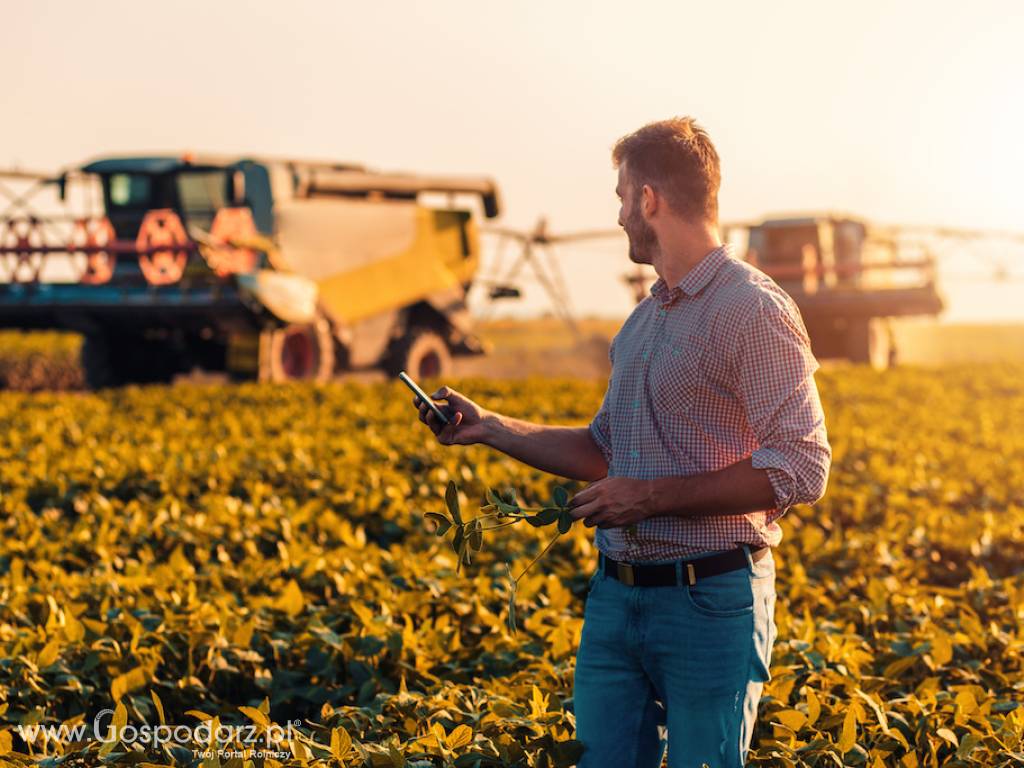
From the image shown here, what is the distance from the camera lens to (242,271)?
56.4 feet

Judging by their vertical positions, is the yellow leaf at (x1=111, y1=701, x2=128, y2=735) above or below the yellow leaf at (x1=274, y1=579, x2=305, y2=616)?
above

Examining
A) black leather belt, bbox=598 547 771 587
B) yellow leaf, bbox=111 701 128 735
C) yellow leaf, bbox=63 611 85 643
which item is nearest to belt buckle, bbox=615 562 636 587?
black leather belt, bbox=598 547 771 587

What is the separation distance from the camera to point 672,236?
3.27 m

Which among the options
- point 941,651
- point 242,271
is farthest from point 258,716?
point 242,271

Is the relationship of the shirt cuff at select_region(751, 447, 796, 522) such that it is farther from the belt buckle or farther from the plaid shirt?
the belt buckle

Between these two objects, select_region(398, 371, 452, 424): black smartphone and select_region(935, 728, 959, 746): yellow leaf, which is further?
select_region(935, 728, 959, 746): yellow leaf

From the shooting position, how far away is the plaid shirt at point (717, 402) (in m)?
3.05

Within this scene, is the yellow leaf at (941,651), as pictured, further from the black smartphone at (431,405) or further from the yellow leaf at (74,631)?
the yellow leaf at (74,631)

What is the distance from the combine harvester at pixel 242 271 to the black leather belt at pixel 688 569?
1362cm

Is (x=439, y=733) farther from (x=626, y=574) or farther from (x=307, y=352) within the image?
(x=307, y=352)

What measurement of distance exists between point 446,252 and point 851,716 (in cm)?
1843

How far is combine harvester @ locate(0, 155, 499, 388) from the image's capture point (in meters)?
17.2

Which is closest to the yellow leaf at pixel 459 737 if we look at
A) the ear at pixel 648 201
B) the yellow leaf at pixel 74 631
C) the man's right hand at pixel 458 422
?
the man's right hand at pixel 458 422

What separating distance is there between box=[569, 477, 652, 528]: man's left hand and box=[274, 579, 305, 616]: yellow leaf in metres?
2.65
